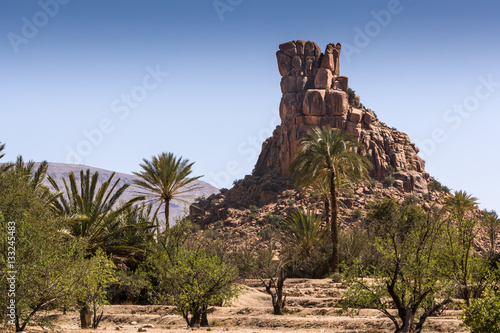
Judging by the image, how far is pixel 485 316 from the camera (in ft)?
35.0

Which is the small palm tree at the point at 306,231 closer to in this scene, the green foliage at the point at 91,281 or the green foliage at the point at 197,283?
the green foliage at the point at 197,283

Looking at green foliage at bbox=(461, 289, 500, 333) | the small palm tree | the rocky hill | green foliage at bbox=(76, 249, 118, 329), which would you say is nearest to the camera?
green foliage at bbox=(461, 289, 500, 333)

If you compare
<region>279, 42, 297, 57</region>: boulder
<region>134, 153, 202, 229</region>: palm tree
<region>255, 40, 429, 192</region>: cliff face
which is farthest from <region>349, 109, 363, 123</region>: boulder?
<region>134, 153, 202, 229</region>: palm tree

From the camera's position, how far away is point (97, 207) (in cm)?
2452

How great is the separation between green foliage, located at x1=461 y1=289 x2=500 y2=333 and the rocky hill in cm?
5759

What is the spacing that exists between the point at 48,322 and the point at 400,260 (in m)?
9.66

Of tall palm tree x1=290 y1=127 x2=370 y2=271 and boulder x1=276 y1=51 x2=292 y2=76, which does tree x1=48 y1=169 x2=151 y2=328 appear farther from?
boulder x1=276 y1=51 x2=292 y2=76

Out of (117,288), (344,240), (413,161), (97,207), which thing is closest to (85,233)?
(97,207)

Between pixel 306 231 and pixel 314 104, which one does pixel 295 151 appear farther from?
pixel 306 231

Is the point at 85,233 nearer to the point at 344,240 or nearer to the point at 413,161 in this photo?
the point at 344,240

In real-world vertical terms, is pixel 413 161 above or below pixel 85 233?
above

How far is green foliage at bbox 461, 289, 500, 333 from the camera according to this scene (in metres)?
10.6

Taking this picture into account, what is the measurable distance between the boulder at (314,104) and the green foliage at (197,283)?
69870 millimetres

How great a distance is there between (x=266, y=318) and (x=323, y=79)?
76.1 metres
